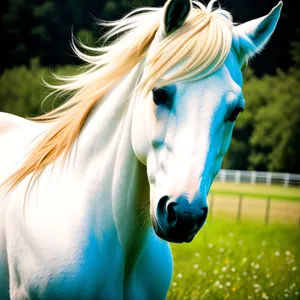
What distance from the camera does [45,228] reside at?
1.99m

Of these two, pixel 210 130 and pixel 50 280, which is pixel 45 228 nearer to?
pixel 50 280

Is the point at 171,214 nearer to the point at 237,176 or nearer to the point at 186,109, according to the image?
the point at 186,109

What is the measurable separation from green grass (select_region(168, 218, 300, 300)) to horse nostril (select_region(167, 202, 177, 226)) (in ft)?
3.84

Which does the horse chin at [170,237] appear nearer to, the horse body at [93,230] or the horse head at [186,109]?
the horse head at [186,109]

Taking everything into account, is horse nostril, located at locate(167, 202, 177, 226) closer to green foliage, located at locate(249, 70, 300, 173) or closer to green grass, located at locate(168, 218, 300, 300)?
green grass, located at locate(168, 218, 300, 300)

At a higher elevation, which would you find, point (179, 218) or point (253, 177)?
point (179, 218)

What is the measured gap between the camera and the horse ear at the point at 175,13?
1.73 meters

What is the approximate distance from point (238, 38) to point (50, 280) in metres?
1.32

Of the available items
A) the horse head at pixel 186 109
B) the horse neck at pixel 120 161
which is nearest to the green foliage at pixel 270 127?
the horse neck at pixel 120 161

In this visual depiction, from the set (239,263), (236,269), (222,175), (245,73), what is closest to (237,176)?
(222,175)

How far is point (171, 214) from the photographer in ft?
5.03

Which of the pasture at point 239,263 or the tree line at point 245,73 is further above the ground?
the pasture at point 239,263

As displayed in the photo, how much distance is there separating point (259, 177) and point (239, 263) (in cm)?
2589

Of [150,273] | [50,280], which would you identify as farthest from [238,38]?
[50,280]
